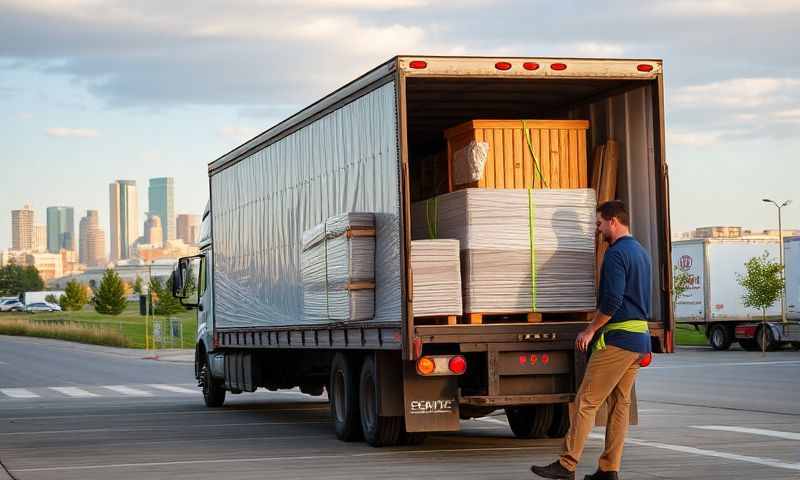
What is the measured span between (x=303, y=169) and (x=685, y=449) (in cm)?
568

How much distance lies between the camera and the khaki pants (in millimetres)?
10211

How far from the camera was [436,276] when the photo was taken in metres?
13.0

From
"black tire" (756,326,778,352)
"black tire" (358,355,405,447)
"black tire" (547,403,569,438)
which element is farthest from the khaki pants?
"black tire" (756,326,778,352)

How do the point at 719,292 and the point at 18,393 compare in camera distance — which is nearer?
the point at 18,393

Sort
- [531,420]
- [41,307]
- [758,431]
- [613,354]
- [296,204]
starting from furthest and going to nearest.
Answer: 1. [41,307]
2. [296,204]
3. [758,431]
4. [531,420]
5. [613,354]

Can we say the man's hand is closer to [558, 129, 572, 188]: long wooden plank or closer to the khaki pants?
the khaki pants

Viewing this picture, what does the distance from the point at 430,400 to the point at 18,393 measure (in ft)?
62.3

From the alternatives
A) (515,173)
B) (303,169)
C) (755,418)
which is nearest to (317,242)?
(303,169)

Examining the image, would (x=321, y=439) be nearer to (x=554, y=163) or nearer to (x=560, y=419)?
(x=560, y=419)

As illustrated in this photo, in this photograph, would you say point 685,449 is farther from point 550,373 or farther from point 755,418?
point 755,418

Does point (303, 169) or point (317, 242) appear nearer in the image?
point (317, 242)

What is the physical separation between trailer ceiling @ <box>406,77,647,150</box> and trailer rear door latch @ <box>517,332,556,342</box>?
245 centimetres

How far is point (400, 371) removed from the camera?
45.5 ft

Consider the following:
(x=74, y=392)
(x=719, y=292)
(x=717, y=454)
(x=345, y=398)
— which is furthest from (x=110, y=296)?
(x=717, y=454)
